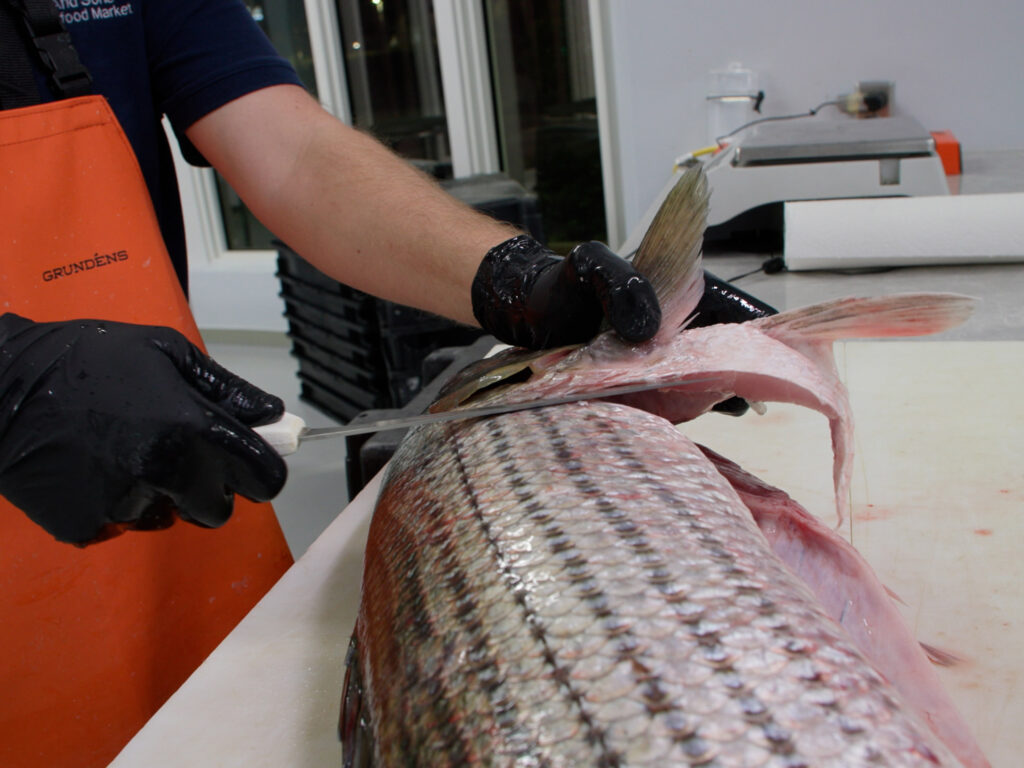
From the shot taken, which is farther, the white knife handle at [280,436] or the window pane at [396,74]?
the window pane at [396,74]

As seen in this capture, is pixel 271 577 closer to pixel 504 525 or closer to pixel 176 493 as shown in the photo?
pixel 176 493

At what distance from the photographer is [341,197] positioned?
137 cm

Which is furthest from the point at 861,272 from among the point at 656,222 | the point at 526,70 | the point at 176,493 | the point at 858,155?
the point at 526,70

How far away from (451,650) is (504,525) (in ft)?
0.39

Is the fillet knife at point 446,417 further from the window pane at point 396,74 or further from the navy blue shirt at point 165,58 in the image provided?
the window pane at point 396,74

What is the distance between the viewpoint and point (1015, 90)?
9.17ft

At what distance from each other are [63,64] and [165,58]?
17cm

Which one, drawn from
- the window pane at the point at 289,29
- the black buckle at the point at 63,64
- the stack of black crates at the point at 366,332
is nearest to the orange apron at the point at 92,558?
the black buckle at the point at 63,64

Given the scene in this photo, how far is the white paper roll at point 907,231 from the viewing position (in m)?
1.85

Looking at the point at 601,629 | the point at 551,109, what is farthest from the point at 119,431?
the point at 551,109

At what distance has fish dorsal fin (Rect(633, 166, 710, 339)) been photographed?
3.07ft

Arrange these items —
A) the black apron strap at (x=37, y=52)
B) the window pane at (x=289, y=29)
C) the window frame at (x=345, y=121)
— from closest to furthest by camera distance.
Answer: the black apron strap at (x=37, y=52) → the window frame at (x=345, y=121) → the window pane at (x=289, y=29)

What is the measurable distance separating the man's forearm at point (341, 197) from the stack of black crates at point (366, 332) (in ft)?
3.60

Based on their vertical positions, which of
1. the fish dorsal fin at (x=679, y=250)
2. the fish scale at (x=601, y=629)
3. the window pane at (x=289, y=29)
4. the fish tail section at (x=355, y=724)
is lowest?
the fish tail section at (x=355, y=724)
